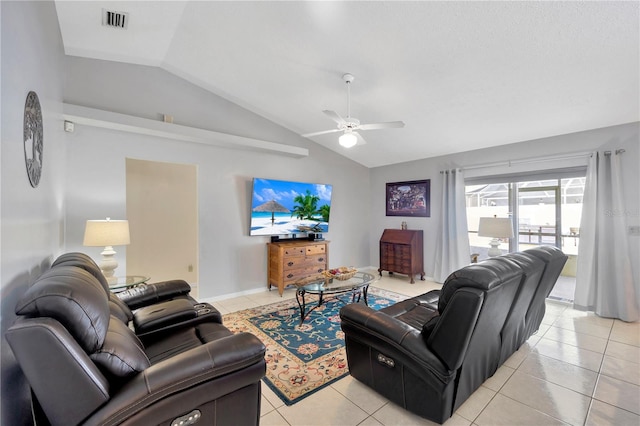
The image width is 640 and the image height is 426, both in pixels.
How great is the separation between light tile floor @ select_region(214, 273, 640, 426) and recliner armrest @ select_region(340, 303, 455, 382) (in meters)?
0.44

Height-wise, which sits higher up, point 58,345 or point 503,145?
point 503,145

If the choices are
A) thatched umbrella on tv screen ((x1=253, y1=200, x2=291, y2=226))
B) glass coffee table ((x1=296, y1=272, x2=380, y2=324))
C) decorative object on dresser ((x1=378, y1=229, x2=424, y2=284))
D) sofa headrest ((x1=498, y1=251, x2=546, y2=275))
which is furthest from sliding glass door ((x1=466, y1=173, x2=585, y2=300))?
thatched umbrella on tv screen ((x1=253, y1=200, x2=291, y2=226))

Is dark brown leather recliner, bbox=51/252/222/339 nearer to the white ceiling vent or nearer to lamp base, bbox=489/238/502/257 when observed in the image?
the white ceiling vent

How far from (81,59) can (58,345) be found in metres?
3.63

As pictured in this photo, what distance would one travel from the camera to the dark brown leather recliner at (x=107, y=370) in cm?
99

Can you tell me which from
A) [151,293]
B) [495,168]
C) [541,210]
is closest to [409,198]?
[495,168]

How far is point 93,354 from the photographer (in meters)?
1.13

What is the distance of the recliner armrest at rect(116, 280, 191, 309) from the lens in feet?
8.05

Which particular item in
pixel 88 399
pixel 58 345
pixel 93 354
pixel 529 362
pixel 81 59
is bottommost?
pixel 529 362

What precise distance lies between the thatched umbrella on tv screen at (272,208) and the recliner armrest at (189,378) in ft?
10.3

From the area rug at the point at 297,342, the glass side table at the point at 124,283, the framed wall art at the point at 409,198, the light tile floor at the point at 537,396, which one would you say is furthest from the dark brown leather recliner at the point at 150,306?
the framed wall art at the point at 409,198

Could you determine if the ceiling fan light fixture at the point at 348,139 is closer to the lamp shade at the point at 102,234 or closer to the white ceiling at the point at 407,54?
the white ceiling at the point at 407,54

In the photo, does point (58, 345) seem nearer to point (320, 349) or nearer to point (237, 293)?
point (320, 349)

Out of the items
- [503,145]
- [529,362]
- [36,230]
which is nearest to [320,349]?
[529,362]
